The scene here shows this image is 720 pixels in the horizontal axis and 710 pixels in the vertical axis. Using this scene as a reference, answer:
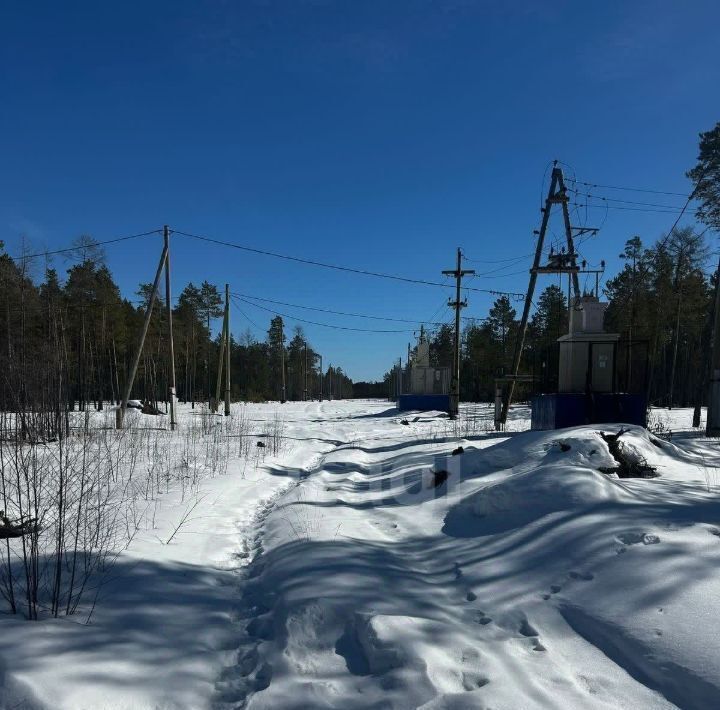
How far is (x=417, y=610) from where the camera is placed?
11.6 feet

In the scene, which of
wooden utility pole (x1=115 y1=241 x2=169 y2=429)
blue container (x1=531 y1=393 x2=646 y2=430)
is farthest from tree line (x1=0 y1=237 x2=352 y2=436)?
blue container (x1=531 y1=393 x2=646 y2=430)

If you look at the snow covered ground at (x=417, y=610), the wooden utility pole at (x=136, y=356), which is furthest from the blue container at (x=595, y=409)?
the wooden utility pole at (x=136, y=356)

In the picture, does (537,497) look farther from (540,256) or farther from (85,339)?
(85,339)

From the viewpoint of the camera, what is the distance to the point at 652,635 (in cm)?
286

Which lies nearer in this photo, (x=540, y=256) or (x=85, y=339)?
(x=540, y=256)

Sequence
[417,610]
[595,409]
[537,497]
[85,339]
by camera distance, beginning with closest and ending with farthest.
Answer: [417,610] < [537,497] < [595,409] < [85,339]

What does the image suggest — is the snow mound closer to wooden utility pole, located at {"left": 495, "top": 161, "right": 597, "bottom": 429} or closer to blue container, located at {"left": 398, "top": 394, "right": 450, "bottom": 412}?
wooden utility pole, located at {"left": 495, "top": 161, "right": 597, "bottom": 429}

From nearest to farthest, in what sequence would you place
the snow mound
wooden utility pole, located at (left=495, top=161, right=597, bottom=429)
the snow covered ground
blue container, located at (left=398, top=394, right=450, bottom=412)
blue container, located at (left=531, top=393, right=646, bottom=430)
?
the snow covered ground, the snow mound, blue container, located at (left=531, top=393, right=646, bottom=430), wooden utility pole, located at (left=495, top=161, right=597, bottom=429), blue container, located at (left=398, top=394, right=450, bottom=412)

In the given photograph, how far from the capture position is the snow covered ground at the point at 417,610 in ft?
8.38

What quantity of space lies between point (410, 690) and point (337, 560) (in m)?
1.95

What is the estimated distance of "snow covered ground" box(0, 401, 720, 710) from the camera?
2553mm

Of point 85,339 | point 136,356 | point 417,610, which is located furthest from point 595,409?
point 85,339

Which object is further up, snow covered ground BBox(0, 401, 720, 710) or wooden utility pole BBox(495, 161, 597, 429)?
wooden utility pole BBox(495, 161, 597, 429)

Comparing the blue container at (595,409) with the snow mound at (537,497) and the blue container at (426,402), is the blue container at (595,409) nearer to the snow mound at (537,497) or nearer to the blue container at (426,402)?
the snow mound at (537,497)
